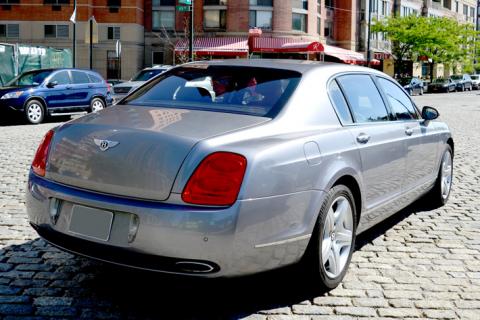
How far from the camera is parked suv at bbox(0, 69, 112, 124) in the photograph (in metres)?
17.1

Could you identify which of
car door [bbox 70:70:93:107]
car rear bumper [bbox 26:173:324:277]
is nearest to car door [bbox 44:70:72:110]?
car door [bbox 70:70:93:107]

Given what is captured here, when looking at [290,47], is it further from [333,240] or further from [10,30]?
[333,240]

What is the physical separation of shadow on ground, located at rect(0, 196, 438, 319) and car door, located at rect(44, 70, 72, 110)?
45.6 feet

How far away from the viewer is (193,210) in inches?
131

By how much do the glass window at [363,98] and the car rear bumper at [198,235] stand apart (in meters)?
1.26

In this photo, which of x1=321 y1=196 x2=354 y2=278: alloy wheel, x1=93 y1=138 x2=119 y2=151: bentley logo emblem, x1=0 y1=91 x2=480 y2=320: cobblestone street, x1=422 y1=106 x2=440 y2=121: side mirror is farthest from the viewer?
x1=422 y1=106 x2=440 y2=121: side mirror

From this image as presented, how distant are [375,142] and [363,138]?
0.24 m

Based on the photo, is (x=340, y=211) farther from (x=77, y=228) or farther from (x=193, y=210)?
(x=77, y=228)

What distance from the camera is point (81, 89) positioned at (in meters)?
18.8

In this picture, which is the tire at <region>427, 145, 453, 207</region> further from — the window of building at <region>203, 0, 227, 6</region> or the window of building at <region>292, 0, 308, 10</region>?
the window of building at <region>292, 0, 308, 10</region>

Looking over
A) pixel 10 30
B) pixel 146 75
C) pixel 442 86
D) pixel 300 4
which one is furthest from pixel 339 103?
pixel 442 86

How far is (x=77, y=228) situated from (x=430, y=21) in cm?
6342

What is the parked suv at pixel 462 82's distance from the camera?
57.8 metres

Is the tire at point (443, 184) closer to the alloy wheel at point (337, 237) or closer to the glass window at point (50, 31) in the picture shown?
the alloy wheel at point (337, 237)
